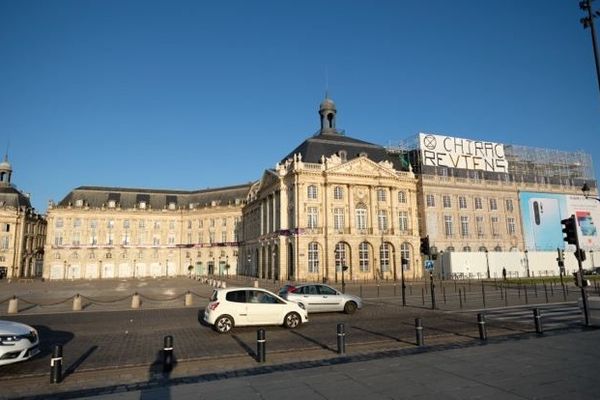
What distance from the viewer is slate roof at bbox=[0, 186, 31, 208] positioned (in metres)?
85.4

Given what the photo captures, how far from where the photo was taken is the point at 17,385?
8.67m

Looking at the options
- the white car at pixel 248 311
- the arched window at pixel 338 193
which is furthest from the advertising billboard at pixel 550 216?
the white car at pixel 248 311

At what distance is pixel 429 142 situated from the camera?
63188 millimetres

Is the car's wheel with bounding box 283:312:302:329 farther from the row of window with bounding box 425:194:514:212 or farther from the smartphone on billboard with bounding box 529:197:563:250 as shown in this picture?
the smartphone on billboard with bounding box 529:197:563:250

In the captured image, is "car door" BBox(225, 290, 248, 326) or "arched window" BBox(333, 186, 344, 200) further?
"arched window" BBox(333, 186, 344, 200)

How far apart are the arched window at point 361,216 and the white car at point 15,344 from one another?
47372mm

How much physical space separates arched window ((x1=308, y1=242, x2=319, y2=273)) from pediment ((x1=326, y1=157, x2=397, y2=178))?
10.2m

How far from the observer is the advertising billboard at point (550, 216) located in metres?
65.1

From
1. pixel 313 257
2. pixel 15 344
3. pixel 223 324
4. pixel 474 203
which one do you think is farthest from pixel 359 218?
pixel 15 344

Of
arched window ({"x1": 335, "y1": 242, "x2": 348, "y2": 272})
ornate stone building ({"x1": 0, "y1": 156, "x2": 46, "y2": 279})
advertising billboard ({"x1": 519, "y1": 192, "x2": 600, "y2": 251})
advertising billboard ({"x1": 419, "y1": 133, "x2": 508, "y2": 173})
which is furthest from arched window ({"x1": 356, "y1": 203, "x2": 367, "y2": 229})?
ornate stone building ({"x1": 0, "y1": 156, "x2": 46, "y2": 279})

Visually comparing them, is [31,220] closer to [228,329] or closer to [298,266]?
[298,266]

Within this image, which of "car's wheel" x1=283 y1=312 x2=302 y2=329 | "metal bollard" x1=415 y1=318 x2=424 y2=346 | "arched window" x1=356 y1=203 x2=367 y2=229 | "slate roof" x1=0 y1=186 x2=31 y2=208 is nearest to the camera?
"metal bollard" x1=415 y1=318 x2=424 y2=346

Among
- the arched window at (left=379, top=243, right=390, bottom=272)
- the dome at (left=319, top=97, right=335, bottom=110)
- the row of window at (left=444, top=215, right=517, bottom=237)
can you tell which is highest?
the dome at (left=319, top=97, right=335, bottom=110)

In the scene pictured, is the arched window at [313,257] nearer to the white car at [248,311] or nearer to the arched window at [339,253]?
the arched window at [339,253]
